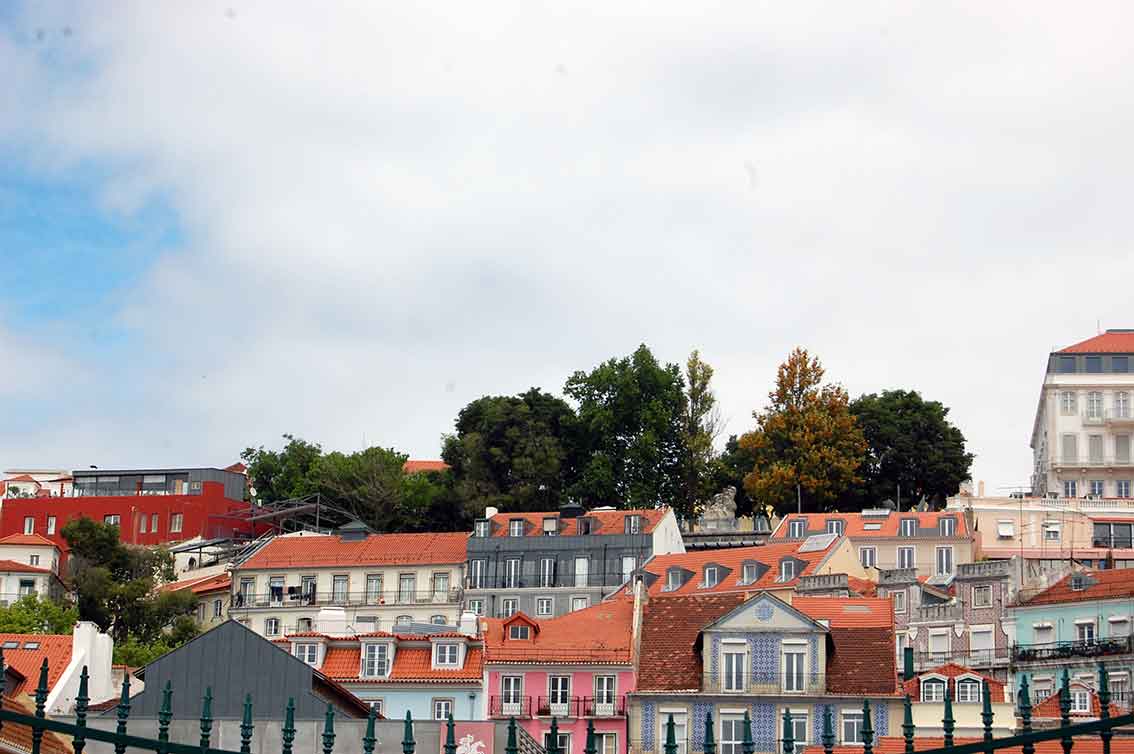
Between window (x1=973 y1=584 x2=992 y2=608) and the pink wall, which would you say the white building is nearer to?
window (x1=973 y1=584 x2=992 y2=608)

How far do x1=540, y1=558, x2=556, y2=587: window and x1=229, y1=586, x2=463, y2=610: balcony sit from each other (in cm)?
378

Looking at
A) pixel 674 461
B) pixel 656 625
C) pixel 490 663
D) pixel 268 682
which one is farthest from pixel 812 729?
pixel 674 461

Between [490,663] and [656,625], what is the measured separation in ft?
17.3

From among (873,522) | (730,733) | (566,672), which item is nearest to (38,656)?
(566,672)

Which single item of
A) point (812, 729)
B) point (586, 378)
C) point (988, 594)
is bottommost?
point (812, 729)

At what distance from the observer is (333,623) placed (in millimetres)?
64688

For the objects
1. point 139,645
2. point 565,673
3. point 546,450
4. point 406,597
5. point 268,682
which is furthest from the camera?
point 546,450

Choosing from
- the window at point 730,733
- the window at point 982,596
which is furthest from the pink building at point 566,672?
the window at point 982,596

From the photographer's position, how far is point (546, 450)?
89312 mm

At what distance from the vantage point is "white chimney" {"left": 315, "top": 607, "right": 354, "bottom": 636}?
61.8 meters

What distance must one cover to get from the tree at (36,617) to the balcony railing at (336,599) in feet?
29.0

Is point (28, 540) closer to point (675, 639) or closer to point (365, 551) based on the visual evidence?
point (365, 551)

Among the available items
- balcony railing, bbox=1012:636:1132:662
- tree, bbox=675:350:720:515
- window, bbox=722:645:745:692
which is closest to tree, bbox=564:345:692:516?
tree, bbox=675:350:720:515

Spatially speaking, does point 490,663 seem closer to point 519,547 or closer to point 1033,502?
point 519,547
